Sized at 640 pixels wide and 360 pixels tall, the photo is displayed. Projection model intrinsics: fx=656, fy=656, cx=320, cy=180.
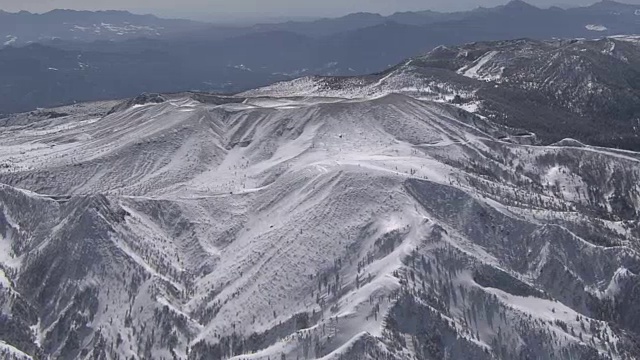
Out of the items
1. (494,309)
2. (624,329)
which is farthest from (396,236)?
(624,329)

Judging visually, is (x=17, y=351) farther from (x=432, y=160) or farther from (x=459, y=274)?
(x=432, y=160)

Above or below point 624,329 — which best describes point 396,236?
above

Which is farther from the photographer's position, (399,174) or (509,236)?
(399,174)

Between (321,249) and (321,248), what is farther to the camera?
(321,248)
